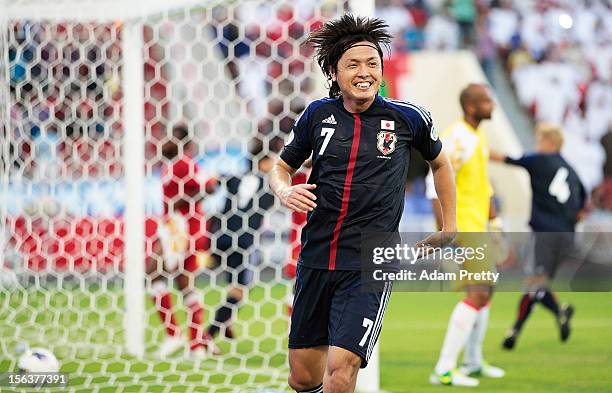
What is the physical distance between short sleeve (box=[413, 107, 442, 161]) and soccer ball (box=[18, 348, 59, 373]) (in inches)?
114

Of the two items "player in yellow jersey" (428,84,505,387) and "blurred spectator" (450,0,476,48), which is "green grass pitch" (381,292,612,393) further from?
"blurred spectator" (450,0,476,48)

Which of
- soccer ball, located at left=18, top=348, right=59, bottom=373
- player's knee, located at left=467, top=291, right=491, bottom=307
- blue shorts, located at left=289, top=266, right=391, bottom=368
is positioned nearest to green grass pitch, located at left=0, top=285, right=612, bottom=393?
soccer ball, located at left=18, top=348, right=59, bottom=373

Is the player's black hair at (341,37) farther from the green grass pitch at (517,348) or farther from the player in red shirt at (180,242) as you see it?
the player in red shirt at (180,242)

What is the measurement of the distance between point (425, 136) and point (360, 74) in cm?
42

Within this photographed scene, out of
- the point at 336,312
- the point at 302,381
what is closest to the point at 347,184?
the point at 336,312

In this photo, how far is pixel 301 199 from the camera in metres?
4.12

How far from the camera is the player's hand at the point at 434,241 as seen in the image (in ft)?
14.6

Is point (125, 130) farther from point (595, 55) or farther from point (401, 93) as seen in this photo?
point (595, 55)

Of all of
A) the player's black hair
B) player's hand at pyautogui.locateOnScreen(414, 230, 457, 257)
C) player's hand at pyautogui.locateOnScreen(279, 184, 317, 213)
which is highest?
the player's black hair

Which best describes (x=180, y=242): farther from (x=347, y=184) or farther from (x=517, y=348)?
(x=347, y=184)

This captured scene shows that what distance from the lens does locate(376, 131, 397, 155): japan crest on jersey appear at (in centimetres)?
433

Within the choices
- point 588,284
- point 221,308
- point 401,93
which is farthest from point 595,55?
point 221,308

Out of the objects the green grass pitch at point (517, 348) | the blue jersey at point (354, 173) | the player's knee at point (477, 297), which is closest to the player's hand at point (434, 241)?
the blue jersey at point (354, 173)

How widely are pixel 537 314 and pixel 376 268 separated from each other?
248 inches
